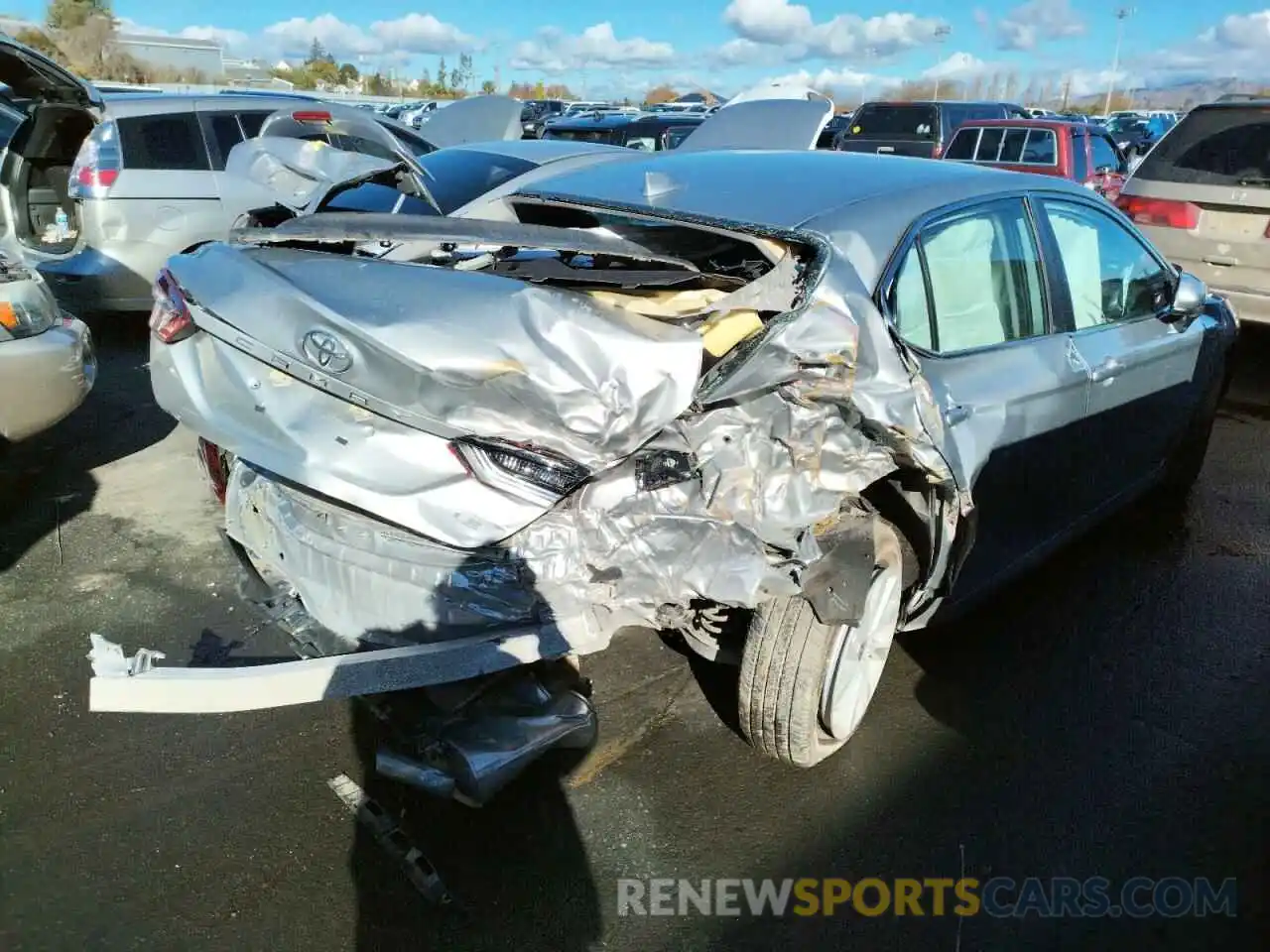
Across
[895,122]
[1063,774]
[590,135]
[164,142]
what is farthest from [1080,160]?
[1063,774]

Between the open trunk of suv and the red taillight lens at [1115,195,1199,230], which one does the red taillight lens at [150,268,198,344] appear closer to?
the open trunk of suv

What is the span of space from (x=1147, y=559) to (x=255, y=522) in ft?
12.2

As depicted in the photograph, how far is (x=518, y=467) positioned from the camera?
6.94ft

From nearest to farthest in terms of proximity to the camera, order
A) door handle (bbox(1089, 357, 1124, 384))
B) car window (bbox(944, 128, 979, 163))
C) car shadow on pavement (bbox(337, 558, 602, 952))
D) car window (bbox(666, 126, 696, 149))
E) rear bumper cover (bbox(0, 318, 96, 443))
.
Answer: car shadow on pavement (bbox(337, 558, 602, 952))
door handle (bbox(1089, 357, 1124, 384))
rear bumper cover (bbox(0, 318, 96, 443))
car window (bbox(944, 128, 979, 163))
car window (bbox(666, 126, 696, 149))

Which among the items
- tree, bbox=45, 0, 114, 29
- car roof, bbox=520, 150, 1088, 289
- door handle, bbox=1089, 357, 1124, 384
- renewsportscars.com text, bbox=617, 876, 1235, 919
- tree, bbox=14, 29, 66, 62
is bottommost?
renewsportscars.com text, bbox=617, 876, 1235, 919

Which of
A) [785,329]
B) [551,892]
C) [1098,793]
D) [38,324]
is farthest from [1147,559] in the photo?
[38,324]

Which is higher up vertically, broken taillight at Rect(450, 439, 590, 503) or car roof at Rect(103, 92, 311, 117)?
car roof at Rect(103, 92, 311, 117)

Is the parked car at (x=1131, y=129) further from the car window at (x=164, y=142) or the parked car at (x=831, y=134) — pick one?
the car window at (x=164, y=142)

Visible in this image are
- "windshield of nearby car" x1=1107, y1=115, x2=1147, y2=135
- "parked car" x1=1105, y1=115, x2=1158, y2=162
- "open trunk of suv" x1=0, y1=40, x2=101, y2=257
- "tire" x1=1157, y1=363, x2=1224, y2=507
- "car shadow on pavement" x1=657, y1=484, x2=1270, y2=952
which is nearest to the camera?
"car shadow on pavement" x1=657, y1=484, x2=1270, y2=952

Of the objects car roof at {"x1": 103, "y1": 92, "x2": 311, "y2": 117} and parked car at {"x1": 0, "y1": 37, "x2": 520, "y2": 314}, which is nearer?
parked car at {"x1": 0, "y1": 37, "x2": 520, "y2": 314}

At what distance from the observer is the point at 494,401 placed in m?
2.07

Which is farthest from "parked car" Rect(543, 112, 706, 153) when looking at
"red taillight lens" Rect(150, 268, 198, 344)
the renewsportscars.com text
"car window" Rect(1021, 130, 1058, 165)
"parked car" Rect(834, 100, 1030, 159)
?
the renewsportscars.com text

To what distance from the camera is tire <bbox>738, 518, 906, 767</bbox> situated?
262 cm

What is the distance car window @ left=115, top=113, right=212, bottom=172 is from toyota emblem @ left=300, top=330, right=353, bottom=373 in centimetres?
552
